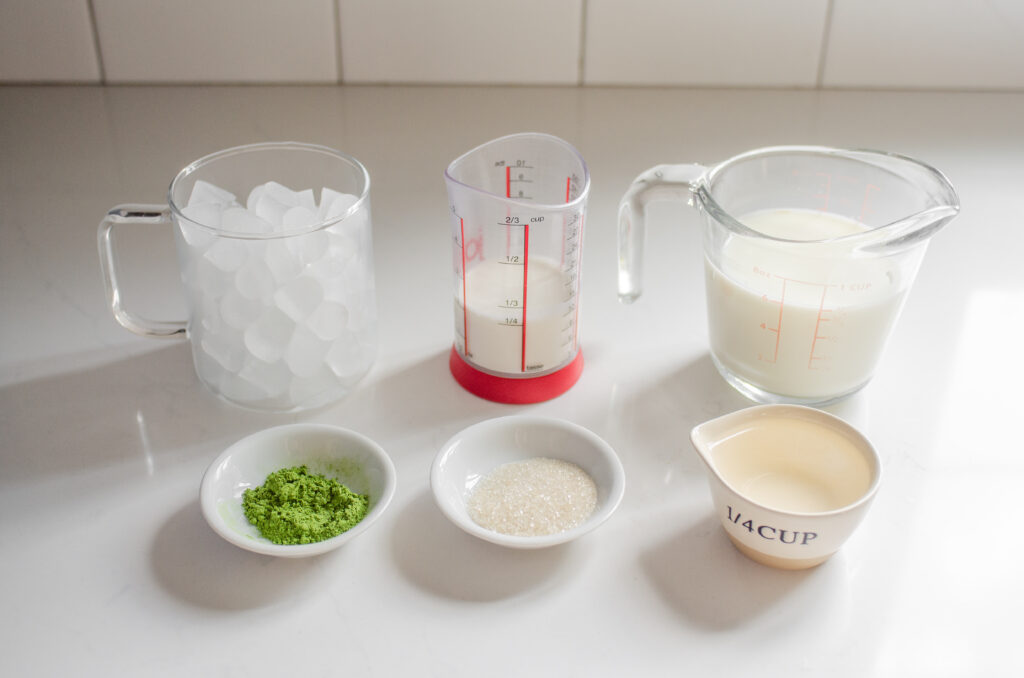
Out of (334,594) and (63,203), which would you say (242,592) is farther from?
(63,203)

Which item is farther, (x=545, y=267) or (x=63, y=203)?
(x=63, y=203)

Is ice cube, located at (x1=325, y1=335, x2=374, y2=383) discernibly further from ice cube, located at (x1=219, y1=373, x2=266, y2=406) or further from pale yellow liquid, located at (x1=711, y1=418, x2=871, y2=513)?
pale yellow liquid, located at (x1=711, y1=418, x2=871, y2=513)

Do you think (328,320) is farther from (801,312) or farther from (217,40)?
(217,40)

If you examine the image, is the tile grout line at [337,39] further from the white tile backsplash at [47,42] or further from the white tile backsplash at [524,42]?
the white tile backsplash at [47,42]

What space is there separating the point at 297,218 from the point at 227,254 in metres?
0.06

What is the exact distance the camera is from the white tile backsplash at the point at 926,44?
55.0 inches

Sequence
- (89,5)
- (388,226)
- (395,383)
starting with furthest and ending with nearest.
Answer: (89,5) < (388,226) < (395,383)

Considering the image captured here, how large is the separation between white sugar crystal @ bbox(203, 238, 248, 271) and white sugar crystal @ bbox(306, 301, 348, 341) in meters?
0.07

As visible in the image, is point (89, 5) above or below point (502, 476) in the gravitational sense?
above

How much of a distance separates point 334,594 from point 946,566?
1.47 ft

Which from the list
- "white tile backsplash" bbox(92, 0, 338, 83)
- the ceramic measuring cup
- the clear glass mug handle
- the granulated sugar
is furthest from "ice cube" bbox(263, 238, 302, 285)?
"white tile backsplash" bbox(92, 0, 338, 83)

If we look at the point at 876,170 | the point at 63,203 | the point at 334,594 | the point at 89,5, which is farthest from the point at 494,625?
the point at 89,5

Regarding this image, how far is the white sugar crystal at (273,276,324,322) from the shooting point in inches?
30.8

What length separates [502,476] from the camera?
77 centimetres
